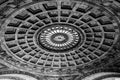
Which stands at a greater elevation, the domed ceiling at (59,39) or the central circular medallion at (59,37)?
the central circular medallion at (59,37)

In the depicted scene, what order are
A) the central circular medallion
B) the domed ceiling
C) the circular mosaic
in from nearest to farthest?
the domed ceiling < the circular mosaic < the central circular medallion

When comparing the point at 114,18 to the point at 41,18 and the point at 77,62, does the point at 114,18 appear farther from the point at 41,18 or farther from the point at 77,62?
the point at 77,62

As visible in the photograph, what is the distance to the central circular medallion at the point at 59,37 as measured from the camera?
23.9 meters

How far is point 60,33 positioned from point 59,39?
1.23 metres

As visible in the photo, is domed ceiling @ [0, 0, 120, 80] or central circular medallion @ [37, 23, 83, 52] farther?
central circular medallion @ [37, 23, 83, 52]

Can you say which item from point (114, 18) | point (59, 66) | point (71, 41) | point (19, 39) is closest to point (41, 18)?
point (19, 39)

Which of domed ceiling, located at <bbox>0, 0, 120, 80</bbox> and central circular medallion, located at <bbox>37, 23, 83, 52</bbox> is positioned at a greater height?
central circular medallion, located at <bbox>37, 23, 83, 52</bbox>

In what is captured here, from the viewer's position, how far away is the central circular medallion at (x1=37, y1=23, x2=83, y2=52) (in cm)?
2393

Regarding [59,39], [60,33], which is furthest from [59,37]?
[60,33]

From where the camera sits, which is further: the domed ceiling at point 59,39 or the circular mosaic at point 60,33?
the circular mosaic at point 60,33

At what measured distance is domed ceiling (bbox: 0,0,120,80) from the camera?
19.7 meters

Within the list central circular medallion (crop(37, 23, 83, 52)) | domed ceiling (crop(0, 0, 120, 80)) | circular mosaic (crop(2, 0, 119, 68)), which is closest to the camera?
domed ceiling (crop(0, 0, 120, 80))

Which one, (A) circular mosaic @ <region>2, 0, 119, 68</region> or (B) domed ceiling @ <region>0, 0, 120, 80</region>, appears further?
(A) circular mosaic @ <region>2, 0, 119, 68</region>

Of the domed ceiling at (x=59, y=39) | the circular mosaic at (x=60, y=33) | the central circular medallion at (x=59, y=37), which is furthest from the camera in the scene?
the central circular medallion at (x=59, y=37)
